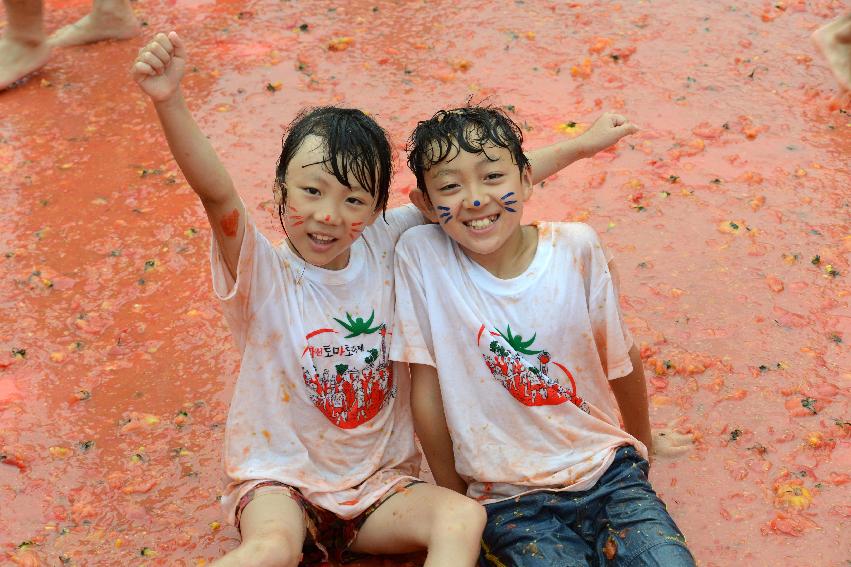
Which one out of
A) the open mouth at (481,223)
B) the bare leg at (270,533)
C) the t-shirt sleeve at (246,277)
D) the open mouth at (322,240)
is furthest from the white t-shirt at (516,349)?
the bare leg at (270,533)

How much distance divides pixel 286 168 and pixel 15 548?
51.4 inches

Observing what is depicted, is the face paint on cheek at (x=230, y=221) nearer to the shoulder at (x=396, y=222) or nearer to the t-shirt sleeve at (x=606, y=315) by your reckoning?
the shoulder at (x=396, y=222)

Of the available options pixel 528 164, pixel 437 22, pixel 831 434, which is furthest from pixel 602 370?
pixel 437 22

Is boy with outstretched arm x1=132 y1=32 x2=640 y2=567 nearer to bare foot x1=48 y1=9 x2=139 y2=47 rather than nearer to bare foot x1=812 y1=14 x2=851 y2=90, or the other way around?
bare foot x1=812 y1=14 x2=851 y2=90

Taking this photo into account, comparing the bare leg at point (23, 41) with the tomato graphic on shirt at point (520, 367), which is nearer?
the tomato graphic on shirt at point (520, 367)

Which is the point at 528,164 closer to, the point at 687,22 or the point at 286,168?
the point at 286,168

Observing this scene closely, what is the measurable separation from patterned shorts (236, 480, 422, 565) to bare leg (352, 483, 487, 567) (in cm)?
2

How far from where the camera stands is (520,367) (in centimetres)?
270

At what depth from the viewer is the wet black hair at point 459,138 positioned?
2695 mm

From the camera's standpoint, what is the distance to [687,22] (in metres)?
5.65

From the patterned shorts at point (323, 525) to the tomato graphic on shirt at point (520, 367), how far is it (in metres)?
0.38

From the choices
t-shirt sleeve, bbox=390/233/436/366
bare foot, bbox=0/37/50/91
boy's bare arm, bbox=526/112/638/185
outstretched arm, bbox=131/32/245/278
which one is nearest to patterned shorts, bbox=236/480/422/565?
t-shirt sleeve, bbox=390/233/436/366

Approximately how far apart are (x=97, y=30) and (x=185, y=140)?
147 inches

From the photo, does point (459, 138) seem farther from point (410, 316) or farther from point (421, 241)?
point (410, 316)
